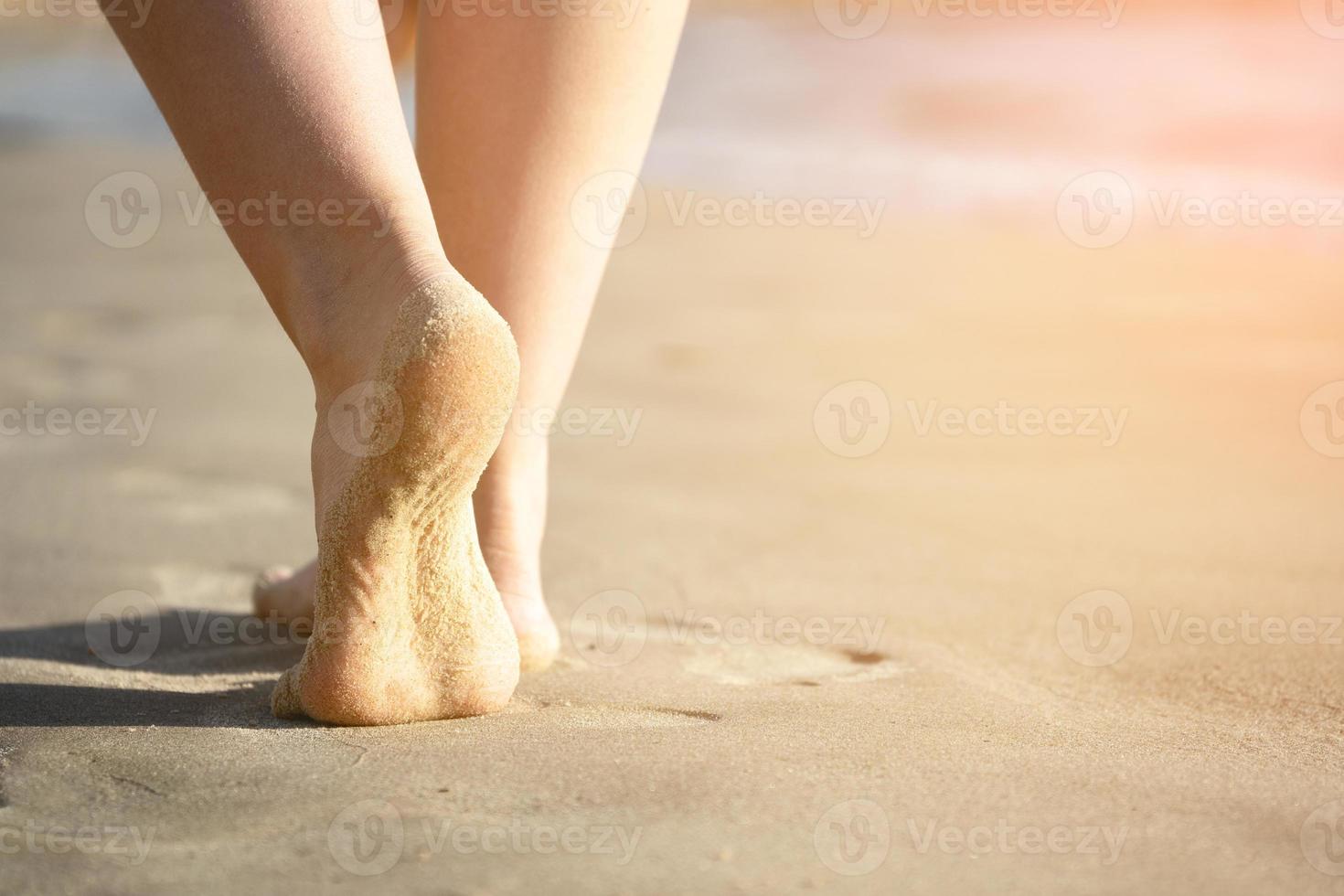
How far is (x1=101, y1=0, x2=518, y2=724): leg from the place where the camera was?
42.5 inches

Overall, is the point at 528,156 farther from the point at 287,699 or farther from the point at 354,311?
the point at 287,699

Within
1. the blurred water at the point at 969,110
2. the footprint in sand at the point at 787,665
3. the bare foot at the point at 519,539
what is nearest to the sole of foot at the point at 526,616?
the bare foot at the point at 519,539

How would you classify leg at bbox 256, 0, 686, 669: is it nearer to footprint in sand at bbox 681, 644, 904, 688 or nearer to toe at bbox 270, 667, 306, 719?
footprint in sand at bbox 681, 644, 904, 688

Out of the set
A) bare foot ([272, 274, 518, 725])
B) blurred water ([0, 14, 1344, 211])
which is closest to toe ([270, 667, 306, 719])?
bare foot ([272, 274, 518, 725])

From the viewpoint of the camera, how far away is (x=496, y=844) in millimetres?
895

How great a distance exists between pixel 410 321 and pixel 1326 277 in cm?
360

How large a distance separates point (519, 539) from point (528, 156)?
1.39ft

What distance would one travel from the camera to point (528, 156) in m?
1.41

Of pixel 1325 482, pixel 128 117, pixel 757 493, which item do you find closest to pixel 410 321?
pixel 757 493

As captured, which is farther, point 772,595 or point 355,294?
point 772,595

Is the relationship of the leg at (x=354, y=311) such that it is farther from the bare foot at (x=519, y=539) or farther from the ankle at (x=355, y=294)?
the bare foot at (x=519, y=539)

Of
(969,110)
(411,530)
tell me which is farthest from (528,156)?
(969,110)

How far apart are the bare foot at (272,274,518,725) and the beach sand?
0.04 meters

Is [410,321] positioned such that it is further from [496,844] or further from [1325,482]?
[1325,482]
